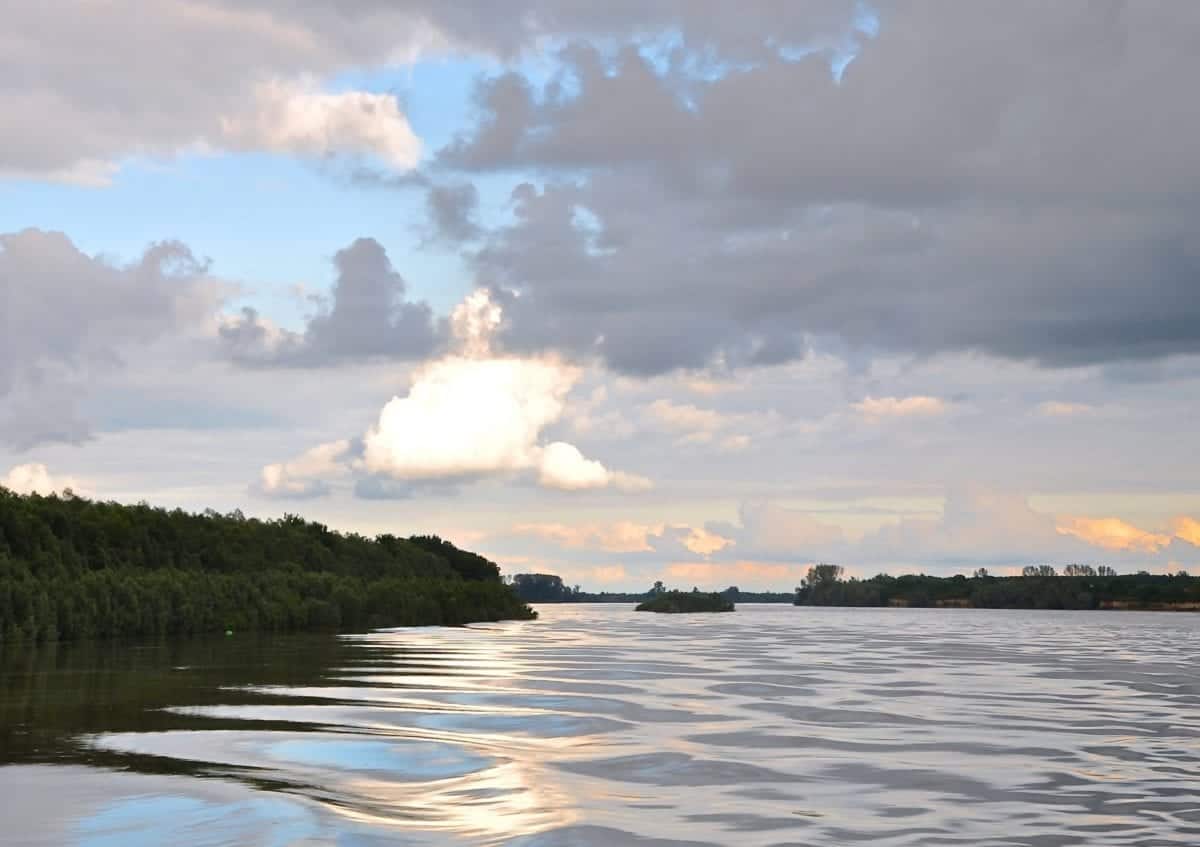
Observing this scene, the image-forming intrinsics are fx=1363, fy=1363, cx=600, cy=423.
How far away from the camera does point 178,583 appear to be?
228ft

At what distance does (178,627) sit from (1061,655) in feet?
137

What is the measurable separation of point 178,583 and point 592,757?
55078 millimetres

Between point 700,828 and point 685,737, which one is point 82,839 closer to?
point 700,828

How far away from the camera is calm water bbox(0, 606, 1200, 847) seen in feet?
43.2

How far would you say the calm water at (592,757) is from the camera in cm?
1318

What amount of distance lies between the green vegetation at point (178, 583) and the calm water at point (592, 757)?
23.2 m

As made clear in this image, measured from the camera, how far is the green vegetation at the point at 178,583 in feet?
195

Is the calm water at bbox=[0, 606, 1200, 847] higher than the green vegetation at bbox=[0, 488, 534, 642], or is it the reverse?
the green vegetation at bbox=[0, 488, 534, 642]

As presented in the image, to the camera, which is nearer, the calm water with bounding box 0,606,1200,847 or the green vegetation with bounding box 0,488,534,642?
the calm water with bounding box 0,606,1200,847

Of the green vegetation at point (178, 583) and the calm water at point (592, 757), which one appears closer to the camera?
the calm water at point (592, 757)

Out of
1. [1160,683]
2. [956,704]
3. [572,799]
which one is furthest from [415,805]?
[1160,683]

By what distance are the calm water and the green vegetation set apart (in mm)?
23226

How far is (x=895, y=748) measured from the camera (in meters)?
19.7

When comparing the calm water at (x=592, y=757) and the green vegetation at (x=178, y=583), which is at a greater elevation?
the green vegetation at (x=178, y=583)
